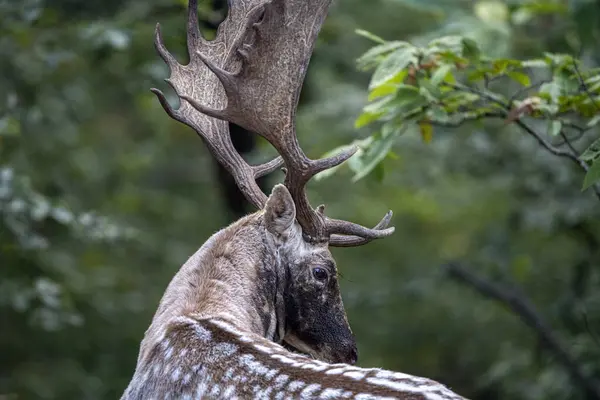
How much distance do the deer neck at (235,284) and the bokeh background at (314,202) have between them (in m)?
2.66

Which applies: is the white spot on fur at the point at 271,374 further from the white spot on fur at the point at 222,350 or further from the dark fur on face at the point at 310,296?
the dark fur on face at the point at 310,296

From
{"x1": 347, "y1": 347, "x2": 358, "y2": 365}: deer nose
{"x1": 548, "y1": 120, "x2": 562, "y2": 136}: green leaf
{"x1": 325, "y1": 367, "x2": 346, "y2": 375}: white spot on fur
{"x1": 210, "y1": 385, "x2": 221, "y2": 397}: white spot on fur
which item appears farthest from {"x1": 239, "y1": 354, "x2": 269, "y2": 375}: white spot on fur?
{"x1": 548, "y1": 120, "x2": 562, "y2": 136}: green leaf

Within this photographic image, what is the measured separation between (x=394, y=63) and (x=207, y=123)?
1.08 metres

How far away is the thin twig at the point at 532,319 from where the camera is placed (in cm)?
866

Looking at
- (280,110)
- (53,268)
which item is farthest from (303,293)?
(53,268)

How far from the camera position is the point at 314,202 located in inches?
395

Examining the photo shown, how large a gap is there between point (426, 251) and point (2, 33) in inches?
230

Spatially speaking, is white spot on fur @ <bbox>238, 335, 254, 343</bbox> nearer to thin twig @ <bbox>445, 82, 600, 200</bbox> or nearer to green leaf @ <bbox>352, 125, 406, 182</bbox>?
green leaf @ <bbox>352, 125, 406, 182</bbox>

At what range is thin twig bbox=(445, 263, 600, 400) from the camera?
8664 mm

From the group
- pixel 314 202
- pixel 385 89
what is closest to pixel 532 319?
pixel 314 202

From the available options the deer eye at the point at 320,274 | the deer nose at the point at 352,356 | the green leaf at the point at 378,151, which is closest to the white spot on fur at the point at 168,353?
the deer eye at the point at 320,274

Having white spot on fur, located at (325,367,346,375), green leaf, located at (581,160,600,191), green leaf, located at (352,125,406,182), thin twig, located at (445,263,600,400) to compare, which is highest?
thin twig, located at (445,263,600,400)

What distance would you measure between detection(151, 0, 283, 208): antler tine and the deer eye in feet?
1.79

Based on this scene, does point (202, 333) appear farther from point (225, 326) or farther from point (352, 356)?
point (352, 356)
